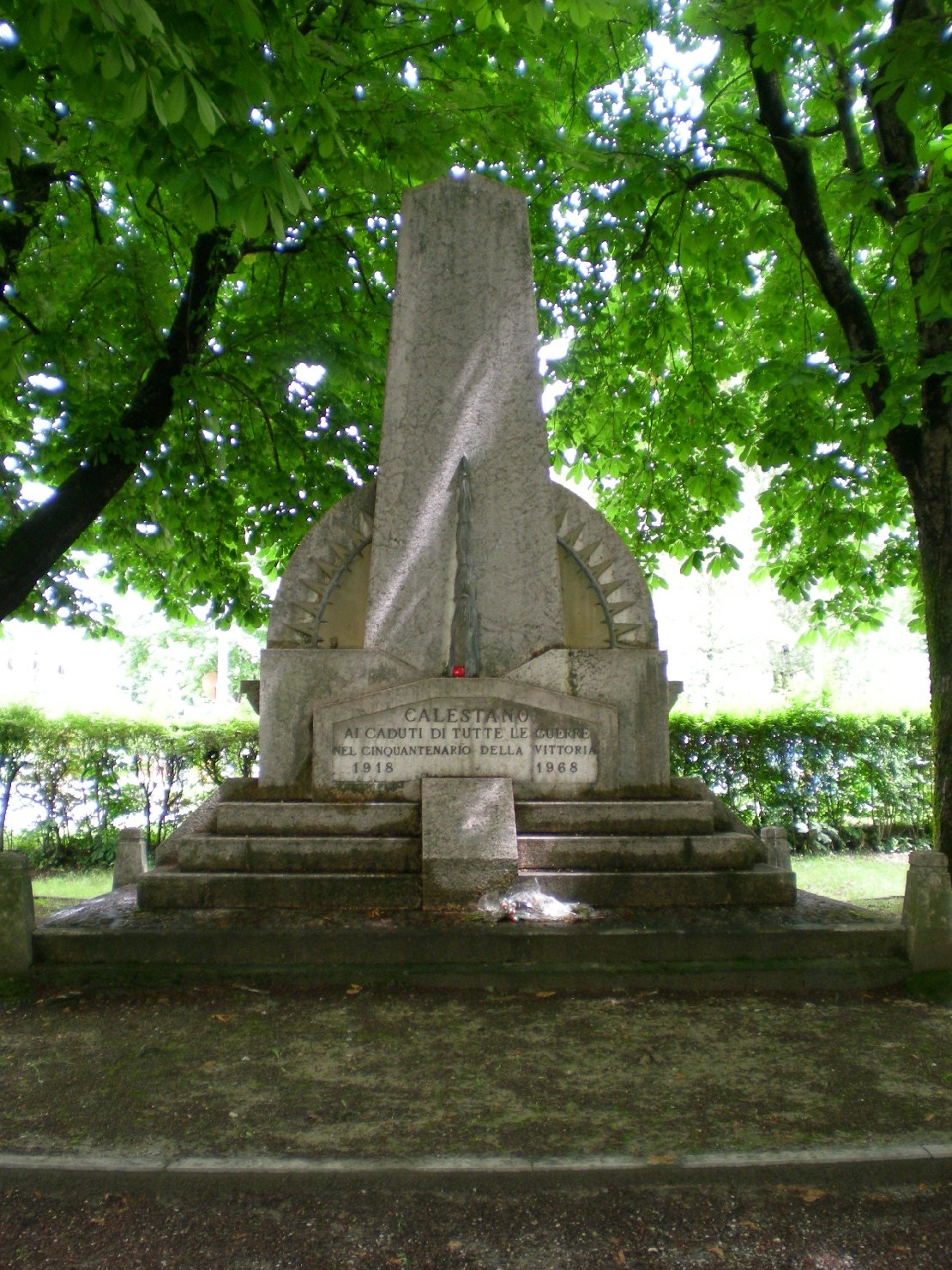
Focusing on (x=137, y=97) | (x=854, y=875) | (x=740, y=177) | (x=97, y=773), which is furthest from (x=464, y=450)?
(x=854, y=875)

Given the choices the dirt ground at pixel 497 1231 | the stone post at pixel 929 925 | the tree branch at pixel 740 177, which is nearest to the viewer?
the dirt ground at pixel 497 1231

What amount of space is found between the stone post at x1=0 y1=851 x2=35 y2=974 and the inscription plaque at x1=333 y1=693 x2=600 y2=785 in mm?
1806

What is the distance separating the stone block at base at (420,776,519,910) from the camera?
529 centimetres

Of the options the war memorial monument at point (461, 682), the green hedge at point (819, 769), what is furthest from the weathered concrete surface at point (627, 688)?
the green hedge at point (819, 769)

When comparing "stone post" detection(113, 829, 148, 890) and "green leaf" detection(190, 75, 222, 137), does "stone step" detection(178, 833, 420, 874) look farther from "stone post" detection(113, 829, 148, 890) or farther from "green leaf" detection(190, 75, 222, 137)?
"green leaf" detection(190, 75, 222, 137)

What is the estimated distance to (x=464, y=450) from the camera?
651 centimetres

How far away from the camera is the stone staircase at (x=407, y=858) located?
17.6ft

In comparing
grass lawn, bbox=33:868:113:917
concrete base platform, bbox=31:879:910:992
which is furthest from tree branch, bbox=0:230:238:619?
concrete base platform, bbox=31:879:910:992

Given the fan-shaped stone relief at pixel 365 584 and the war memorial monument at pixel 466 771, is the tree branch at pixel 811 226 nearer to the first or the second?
the war memorial monument at pixel 466 771

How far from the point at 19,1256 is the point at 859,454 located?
8.39m

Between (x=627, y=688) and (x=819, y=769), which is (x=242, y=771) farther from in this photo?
(x=819, y=769)

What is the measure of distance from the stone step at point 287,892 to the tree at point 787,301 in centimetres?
448

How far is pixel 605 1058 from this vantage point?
4.12 metres

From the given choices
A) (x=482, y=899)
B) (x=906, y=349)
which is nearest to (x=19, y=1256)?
(x=482, y=899)
